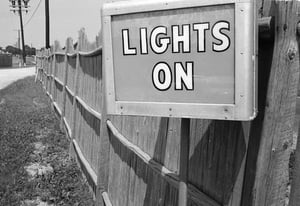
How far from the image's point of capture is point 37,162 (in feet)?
23.6

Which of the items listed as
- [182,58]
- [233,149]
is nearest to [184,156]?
[233,149]

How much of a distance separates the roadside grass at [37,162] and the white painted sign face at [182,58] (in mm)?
3362

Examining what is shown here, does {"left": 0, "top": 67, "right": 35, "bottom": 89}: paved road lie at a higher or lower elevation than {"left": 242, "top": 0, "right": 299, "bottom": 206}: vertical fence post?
lower

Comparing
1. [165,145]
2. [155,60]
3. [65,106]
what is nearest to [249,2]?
[155,60]

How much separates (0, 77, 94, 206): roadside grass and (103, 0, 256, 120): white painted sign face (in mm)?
3362

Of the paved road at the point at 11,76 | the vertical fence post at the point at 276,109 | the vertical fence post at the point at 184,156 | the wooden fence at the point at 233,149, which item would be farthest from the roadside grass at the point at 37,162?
the paved road at the point at 11,76

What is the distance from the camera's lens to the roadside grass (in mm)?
5398

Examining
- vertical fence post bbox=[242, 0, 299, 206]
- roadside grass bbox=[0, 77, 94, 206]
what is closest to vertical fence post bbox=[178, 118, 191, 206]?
vertical fence post bbox=[242, 0, 299, 206]

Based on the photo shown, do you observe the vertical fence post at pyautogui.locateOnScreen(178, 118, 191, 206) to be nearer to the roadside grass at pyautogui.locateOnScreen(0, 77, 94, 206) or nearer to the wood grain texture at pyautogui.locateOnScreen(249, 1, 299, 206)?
the wood grain texture at pyautogui.locateOnScreen(249, 1, 299, 206)

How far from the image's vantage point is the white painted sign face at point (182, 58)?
153 centimetres

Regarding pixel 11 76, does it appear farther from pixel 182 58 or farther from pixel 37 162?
pixel 182 58

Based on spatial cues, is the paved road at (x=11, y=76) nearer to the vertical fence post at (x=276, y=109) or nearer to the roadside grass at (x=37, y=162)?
the roadside grass at (x=37, y=162)

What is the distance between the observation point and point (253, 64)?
59.9 inches

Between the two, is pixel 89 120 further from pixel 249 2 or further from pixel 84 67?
pixel 249 2
